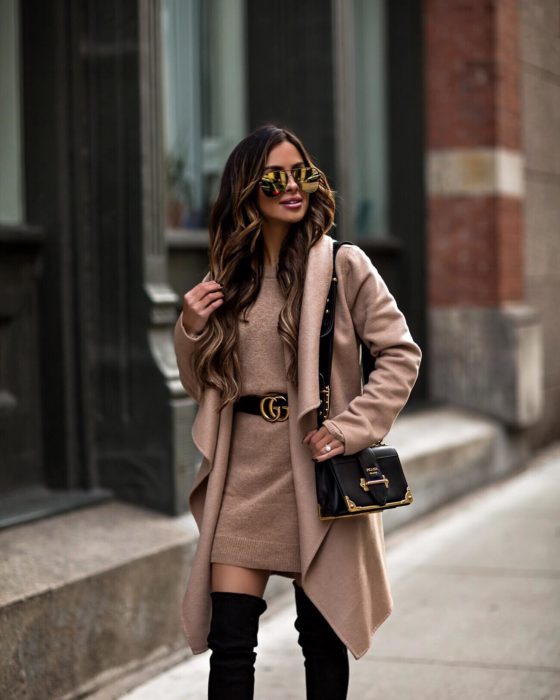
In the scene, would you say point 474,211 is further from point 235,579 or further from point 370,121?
point 235,579

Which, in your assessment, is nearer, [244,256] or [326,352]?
[326,352]

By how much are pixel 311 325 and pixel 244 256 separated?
316 mm

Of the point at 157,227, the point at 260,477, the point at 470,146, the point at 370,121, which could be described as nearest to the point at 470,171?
the point at 470,146

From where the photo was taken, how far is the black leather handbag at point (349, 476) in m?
3.57

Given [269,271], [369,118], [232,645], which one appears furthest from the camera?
[369,118]

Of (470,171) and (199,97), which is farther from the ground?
(199,97)

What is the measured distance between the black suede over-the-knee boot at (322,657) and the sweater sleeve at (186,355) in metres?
0.63

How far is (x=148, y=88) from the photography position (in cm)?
602

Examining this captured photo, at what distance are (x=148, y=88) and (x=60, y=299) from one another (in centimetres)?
104

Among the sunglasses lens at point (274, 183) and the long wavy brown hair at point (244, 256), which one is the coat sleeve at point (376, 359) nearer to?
the long wavy brown hair at point (244, 256)

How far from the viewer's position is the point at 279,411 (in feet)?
12.2

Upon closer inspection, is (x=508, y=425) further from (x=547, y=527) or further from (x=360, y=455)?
(x=360, y=455)

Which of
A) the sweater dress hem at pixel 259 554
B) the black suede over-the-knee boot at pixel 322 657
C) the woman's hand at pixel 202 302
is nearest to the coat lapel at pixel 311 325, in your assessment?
the woman's hand at pixel 202 302

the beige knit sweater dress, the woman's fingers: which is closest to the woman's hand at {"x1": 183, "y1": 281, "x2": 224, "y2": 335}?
the beige knit sweater dress
